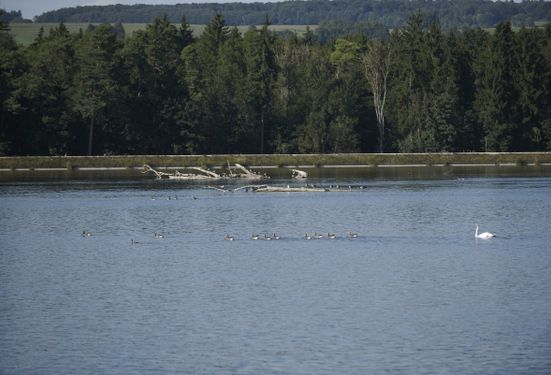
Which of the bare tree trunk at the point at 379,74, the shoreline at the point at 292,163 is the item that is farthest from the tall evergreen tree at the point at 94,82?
the bare tree trunk at the point at 379,74

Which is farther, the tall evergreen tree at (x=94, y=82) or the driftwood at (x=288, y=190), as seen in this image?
the tall evergreen tree at (x=94, y=82)

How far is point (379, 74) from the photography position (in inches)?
5128

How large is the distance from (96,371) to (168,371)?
5.77 feet

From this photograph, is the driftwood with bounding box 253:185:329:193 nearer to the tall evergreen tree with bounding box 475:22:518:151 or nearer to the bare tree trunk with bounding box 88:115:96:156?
the bare tree trunk with bounding box 88:115:96:156

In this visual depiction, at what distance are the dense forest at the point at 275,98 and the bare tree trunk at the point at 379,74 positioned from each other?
0.16 meters

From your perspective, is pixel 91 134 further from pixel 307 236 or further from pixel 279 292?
pixel 279 292

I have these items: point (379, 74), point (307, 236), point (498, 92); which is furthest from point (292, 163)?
point (307, 236)

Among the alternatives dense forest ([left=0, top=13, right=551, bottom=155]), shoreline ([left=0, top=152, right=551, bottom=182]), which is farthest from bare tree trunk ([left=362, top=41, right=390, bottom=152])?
shoreline ([left=0, top=152, right=551, bottom=182])

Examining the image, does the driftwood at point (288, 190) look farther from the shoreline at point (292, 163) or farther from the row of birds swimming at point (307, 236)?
the shoreline at point (292, 163)

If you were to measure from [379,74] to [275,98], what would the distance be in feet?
41.8

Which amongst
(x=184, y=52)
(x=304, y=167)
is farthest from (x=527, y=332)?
(x=184, y=52)

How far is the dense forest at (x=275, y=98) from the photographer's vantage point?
11575 cm

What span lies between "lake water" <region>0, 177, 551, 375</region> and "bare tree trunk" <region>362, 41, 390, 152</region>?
6019 centimetres

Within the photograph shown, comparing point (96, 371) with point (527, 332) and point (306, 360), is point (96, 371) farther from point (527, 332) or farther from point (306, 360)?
point (527, 332)
